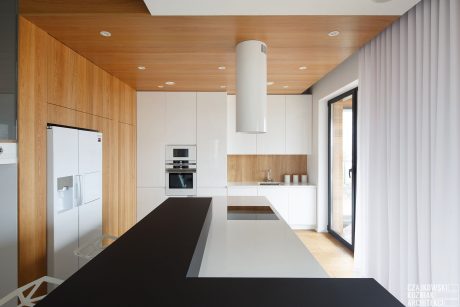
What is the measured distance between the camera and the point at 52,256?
2.40m

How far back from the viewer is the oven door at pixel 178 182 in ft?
15.0

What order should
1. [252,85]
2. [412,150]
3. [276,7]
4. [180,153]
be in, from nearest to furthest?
[276,7] < [412,150] < [252,85] < [180,153]

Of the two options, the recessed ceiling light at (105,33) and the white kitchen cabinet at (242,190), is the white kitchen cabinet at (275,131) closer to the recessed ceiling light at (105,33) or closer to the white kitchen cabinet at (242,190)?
the white kitchen cabinet at (242,190)

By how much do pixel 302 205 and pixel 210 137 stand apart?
1.93 meters

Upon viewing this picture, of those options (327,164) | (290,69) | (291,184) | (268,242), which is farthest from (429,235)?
(291,184)

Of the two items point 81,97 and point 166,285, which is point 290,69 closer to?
point 81,97

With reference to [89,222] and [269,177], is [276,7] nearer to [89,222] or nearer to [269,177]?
[89,222]

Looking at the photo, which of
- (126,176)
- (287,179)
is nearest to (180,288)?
(126,176)

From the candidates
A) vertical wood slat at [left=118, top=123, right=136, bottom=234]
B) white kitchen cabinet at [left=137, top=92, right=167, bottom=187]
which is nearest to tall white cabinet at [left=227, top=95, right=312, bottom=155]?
white kitchen cabinet at [left=137, top=92, right=167, bottom=187]

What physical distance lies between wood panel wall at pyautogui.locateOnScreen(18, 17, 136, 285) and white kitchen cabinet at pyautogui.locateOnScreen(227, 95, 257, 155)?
192 centimetres

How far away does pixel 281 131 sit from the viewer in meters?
5.01

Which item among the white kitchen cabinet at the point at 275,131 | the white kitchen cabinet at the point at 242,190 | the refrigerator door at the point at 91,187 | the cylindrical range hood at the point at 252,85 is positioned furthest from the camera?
the white kitchen cabinet at the point at 275,131

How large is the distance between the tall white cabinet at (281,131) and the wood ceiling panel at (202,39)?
1.33m

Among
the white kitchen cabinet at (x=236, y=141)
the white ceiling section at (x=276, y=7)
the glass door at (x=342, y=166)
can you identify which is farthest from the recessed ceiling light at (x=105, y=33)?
the glass door at (x=342, y=166)
